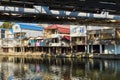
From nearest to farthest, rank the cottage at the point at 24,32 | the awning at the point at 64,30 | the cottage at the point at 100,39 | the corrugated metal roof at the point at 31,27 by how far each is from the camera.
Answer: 1. the cottage at the point at 100,39
2. the awning at the point at 64,30
3. the cottage at the point at 24,32
4. the corrugated metal roof at the point at 31,27

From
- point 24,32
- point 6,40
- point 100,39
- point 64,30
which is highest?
point 100,39

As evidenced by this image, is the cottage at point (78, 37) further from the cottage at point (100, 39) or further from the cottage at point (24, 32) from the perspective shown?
the cottage at point (24, 32)

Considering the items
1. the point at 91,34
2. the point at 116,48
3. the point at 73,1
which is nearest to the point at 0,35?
the point at 91,34

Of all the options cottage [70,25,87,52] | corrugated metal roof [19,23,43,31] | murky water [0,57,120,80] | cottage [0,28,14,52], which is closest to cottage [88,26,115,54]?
cottage [70,25,87,52]

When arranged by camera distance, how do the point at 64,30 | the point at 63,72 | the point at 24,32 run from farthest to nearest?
the point at 24,32, the point at 64,30, the point at 63,72

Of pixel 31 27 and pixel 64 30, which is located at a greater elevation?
pixel 64 30

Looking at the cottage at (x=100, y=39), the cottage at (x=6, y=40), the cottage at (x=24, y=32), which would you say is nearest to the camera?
the cottage at (x=100, y=39)

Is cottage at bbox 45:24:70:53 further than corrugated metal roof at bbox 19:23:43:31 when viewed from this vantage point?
No

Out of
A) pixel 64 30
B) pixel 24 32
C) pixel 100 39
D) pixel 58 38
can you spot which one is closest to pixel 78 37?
pixel 58 38

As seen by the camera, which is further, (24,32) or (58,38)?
(24,32)

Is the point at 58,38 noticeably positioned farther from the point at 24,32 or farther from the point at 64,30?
the point at 24,32

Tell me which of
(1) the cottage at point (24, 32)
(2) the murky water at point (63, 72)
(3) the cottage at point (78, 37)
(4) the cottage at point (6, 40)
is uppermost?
(2) the murky water at point (63, 72)

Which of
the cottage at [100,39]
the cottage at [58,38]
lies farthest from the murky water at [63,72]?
the cottage at [58,38]

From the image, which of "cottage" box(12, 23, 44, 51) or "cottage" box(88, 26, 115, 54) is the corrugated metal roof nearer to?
"cottage" box(12, 23, 44, 51)
